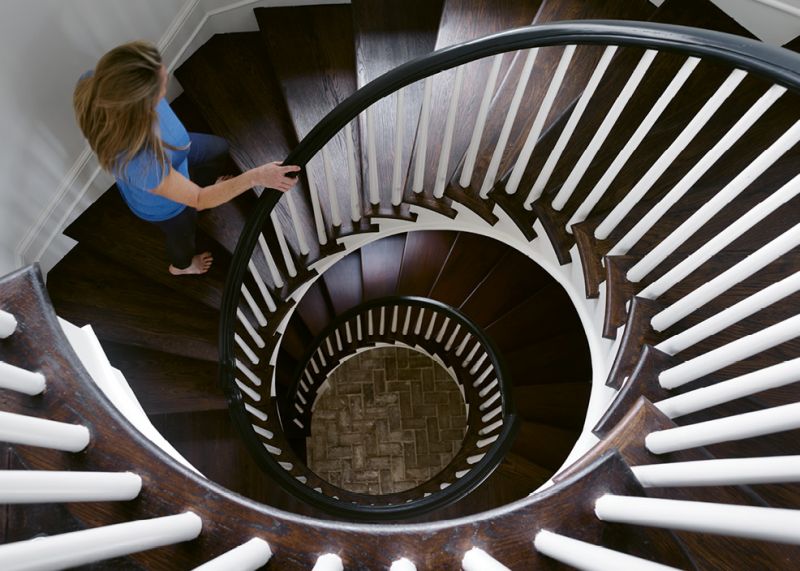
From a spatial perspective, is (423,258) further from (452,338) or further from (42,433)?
(42,433)

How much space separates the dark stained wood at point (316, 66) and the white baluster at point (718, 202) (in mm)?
1632

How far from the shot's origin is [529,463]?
15.0ft

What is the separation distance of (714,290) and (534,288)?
2.80m

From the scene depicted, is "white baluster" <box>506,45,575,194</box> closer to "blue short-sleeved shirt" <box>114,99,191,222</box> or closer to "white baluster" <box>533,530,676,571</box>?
"blue short-sleeved shirt" <box>114,99,191,222</box>

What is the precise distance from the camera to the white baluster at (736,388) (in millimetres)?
1517

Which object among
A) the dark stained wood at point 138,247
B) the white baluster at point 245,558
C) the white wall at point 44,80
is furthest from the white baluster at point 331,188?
the white baluster at point 245,558

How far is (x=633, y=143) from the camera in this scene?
2418 millimetres

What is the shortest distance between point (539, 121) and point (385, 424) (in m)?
3.81

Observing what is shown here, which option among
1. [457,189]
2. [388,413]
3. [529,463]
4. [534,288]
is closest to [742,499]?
[457,189]

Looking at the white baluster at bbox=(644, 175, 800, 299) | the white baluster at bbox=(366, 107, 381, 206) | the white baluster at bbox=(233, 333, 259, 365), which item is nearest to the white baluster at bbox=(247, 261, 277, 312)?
the white baluster at bbox=(233, 333, 259, 365)

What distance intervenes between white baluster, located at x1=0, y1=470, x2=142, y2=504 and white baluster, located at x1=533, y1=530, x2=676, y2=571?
1043mm

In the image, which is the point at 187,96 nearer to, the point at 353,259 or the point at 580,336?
the point at 353,259

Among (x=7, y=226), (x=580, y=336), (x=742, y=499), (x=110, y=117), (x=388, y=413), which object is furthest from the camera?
(x=388, y=413)

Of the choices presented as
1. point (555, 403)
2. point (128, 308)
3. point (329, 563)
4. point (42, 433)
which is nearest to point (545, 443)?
point (555, 403)
